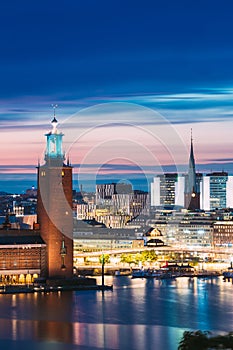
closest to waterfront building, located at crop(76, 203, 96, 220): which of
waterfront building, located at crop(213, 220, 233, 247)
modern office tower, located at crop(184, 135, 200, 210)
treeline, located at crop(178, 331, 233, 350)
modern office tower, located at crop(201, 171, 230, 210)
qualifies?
modern office tower, located at crop(184, 135, 200, 210)

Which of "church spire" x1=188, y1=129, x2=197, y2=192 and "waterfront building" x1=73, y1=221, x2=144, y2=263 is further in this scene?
"church spire" x1=188, y1=129, x2=197, y2=192

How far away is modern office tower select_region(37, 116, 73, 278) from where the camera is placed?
23.9 meters

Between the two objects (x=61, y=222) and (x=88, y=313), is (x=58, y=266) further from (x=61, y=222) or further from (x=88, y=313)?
(x=88, y=313)

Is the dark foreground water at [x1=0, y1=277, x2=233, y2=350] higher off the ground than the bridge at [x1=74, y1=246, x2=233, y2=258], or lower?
lower

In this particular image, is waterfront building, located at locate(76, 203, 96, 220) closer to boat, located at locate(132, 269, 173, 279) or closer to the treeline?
boat, located at locate(132, 269, 173, 279)

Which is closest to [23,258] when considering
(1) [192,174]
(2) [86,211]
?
(2) [86,211]

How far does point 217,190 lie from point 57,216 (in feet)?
95.9

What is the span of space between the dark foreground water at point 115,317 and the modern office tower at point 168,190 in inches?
938

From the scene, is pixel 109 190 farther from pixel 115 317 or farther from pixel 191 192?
pixel 115 317

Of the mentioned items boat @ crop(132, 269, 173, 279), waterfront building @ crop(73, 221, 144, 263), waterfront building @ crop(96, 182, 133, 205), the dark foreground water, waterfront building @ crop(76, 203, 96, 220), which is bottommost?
the dark foreground water

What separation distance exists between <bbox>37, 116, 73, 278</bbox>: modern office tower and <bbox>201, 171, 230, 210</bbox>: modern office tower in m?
27.6

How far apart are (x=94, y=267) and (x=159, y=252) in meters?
5.85

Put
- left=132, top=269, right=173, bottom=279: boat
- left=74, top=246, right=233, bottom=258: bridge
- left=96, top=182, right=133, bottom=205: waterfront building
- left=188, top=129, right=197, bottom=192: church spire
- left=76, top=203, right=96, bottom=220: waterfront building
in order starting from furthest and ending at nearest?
left=188, top=129, right=197, bottom=192: church spire < left=96, top=182, right=133, bottom=205: waterfront building < left=76, top=203, right=96, bottom=220: waterfront building < left=74, top=246, right=233, bottom=258: bridge < left=132, top=269, right=173, bottom=279: boat

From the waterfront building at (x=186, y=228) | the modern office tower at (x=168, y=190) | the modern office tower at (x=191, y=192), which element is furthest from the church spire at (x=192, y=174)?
the waterfront building at (x=186, y=228)
